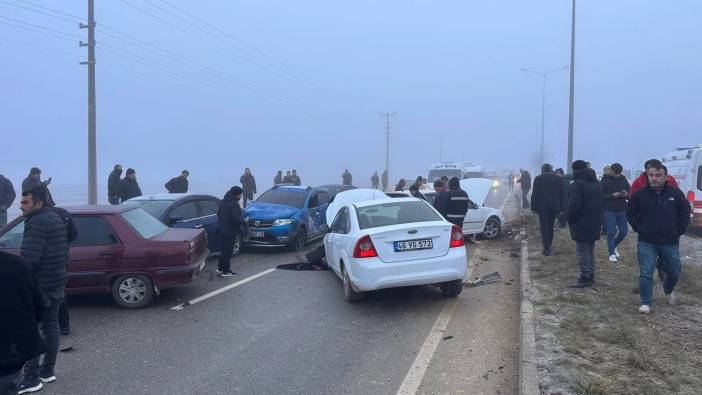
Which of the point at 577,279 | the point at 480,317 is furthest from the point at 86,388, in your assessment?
the point at 577,279

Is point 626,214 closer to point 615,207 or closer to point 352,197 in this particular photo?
point 615,207

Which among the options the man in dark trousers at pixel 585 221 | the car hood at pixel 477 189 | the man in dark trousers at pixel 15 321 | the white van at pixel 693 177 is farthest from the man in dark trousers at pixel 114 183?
the white van at pixel 693 177

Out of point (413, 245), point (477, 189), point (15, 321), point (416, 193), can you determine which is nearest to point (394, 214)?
point (413, 245)

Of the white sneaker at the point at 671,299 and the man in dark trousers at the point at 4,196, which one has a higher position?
the man in dark trousers at the point at 4,196

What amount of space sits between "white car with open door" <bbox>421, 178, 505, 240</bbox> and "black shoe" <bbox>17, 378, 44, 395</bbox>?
32.9 ft

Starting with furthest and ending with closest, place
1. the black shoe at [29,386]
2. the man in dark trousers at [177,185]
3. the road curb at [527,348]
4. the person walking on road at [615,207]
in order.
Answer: the man in dark trousers at [177,185] → the person walking on road at [615,207] → the black shoe at [29,386] → the road curb at [527,348]

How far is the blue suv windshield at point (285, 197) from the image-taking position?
13.1m

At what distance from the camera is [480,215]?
13.6 m

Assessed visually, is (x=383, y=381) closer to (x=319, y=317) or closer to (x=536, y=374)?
(x=536, y=374)

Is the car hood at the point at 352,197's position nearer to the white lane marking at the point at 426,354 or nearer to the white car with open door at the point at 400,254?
the white car with open door at the point at 400,254

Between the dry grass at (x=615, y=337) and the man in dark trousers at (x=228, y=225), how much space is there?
507cm

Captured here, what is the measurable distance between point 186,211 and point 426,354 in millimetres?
6453

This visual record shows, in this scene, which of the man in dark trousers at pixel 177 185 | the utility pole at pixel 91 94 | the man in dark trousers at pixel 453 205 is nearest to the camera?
the man in dark trousers at pixel 453 205

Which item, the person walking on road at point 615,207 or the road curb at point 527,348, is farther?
the person walking on road at point 615,207
